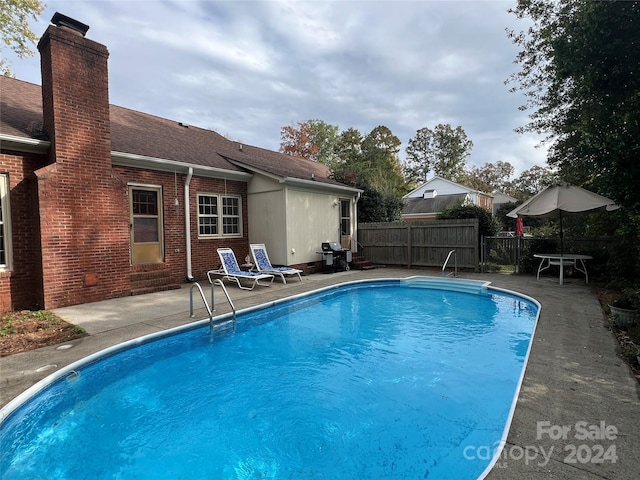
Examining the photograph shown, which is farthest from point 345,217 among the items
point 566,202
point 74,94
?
point 74,94

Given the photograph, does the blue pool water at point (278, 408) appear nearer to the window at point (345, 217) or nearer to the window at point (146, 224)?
the window at point (146, 224)

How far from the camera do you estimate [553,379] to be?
3.59 m

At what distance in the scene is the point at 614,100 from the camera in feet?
17.1

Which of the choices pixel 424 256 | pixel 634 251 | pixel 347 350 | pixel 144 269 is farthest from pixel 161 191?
pixel 634 251

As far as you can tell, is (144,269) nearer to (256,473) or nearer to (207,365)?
(207,365)

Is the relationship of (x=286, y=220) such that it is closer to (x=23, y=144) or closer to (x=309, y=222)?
(x=309, y=222)

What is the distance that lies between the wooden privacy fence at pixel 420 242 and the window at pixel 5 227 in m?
11.3

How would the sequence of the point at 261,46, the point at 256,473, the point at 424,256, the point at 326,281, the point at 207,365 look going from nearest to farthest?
1. the point at 256,473
2. the point at 207,365
3. the point at 326,281
4. the point at 261,46
5. the point at 424,256

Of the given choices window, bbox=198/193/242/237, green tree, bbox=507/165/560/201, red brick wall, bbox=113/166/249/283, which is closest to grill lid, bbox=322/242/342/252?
window, bbox=198/193/242/237

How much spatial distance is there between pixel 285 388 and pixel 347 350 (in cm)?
149

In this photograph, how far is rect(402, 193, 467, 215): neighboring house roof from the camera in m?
29.9

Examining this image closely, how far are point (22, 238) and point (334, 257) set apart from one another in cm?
875

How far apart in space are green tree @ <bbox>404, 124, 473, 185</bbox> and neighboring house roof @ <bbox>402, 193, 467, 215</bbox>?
11751 mm

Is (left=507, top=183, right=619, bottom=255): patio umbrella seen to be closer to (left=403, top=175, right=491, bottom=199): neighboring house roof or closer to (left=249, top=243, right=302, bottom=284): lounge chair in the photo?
(left=249, top=243, right=302, bottom=284): lounge chair
